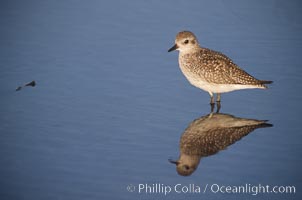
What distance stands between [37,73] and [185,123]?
3089 mm

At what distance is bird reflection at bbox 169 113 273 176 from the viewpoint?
8.21 m

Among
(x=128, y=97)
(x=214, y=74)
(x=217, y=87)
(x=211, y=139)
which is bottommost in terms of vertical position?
(x=211, y=139)

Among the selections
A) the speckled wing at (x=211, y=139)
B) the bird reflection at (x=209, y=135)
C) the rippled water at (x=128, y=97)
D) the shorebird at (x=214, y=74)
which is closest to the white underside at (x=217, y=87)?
the shorebird at (x=214, y=74)

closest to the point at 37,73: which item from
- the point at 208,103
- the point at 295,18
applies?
the point at 208,103

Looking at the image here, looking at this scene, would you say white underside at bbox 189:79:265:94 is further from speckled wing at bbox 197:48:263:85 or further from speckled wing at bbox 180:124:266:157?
speckled wing at bbox 180:124:266:157

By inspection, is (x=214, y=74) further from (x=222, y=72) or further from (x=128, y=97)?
(x=128, y=97)

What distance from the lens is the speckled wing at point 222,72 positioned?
10023mm

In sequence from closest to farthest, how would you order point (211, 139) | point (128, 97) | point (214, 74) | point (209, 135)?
1. point (211, 139)
2. point (209, 135)
3. point (128, 97)
4. point (214, 74)

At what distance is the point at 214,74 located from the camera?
400 inches

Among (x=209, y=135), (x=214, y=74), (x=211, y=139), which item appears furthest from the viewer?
(x=214, y=74)

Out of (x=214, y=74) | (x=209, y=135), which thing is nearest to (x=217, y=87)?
(x=214, y=74)

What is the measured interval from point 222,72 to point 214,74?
0.46 ft

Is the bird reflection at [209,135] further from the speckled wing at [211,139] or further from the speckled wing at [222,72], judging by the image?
the speckled wing at [222,72]

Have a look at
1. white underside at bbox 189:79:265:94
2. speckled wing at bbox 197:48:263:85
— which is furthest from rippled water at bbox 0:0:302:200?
speckled wing at bbox 197:48:263:85
